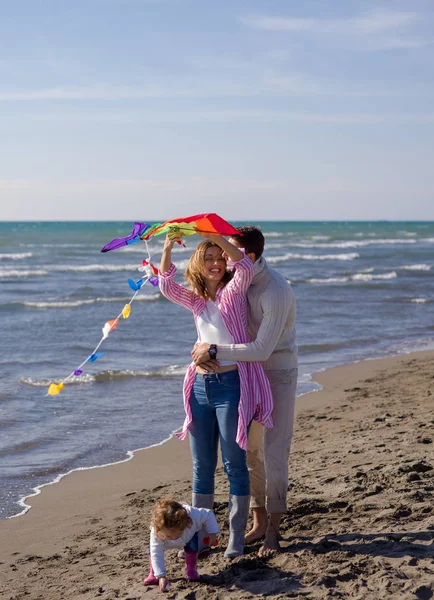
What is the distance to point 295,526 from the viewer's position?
4.64m

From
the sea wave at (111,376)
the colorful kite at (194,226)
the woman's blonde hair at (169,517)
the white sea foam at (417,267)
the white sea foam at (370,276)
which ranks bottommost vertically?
the sea wave at (111,376)

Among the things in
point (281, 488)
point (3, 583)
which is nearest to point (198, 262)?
point (281, 488)

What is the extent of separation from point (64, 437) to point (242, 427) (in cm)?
416

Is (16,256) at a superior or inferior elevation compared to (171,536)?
superior

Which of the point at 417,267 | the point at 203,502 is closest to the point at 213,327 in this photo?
the point at 203,502

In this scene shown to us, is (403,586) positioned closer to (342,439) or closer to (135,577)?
(135,577)

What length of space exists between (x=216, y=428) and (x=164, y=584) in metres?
0.85

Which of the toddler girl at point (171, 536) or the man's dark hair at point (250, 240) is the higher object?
the man's dark hair at point (250, 240)

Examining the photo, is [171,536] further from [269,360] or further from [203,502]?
[269,360]

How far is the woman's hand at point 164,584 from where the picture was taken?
3896 mm

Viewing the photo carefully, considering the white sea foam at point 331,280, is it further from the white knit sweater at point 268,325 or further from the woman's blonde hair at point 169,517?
the woman's blonde hair at point 169,517

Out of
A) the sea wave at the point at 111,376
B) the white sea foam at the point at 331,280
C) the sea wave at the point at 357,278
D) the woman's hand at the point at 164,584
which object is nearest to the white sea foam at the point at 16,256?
the sea wave at the point at 357,278

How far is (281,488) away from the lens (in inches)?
172

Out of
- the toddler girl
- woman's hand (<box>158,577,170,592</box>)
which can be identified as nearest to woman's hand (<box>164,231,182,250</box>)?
the toddler girl
